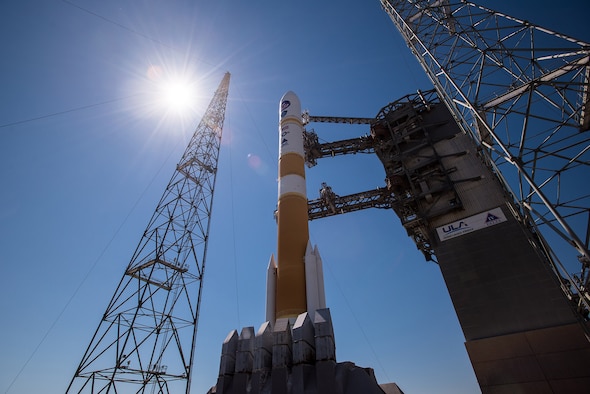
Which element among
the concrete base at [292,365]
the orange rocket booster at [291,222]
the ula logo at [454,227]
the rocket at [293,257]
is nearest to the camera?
the concrete base at [292,365]

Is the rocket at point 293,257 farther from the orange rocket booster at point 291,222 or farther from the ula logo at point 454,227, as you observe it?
the ula logo at point 454,227

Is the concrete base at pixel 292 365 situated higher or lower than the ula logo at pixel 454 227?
lower

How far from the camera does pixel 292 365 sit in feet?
34.0

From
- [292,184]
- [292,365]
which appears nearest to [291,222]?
[292,184]

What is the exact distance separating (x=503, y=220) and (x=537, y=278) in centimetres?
373

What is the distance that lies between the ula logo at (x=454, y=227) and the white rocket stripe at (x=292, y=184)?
10629mm

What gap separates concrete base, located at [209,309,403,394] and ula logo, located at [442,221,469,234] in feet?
41.6

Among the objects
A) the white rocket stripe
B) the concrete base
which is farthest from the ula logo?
the concrete base

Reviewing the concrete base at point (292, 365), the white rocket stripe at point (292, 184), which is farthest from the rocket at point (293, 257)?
the concrete base at point (292, 365)

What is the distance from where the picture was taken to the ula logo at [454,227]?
20.2 m

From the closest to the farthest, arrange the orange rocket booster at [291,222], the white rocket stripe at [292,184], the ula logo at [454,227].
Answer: the orange rocket booster at [291,222] < the white rocket stripe at [292,184] < the ula logo at [454,227]

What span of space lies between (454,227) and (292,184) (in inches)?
459

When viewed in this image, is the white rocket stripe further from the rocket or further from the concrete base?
the concrete base

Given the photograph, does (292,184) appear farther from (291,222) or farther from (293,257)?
(293,257)
